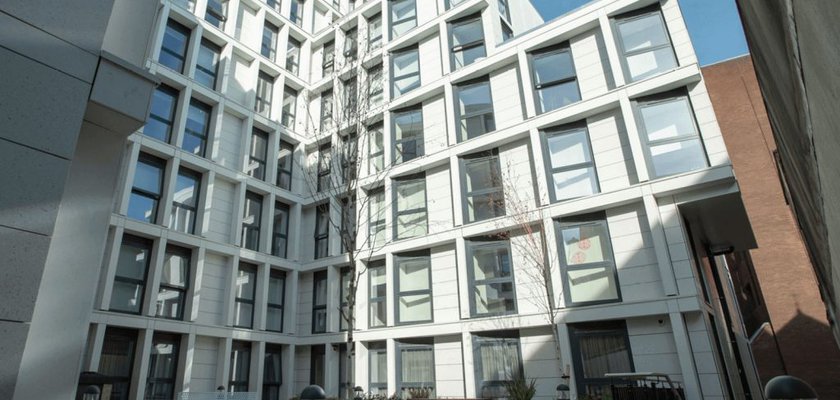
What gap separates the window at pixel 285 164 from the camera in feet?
51.5

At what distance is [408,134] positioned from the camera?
14438 mm

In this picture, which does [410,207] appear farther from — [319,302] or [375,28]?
[375,28]

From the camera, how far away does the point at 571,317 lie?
9.94 m

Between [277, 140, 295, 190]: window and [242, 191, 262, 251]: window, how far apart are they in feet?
3.88

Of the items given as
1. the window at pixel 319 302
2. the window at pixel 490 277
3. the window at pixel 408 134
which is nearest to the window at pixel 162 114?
the window at pixel 319 302

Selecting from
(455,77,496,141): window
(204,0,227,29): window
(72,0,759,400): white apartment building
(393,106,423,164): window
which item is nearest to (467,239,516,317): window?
(72,0,759,400): white apartment building

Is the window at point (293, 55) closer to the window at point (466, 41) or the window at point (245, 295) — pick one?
the window at point (466, 41)

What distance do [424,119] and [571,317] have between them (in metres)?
7.25

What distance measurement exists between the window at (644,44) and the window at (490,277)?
5165 mm

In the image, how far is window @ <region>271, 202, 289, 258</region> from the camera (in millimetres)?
14891

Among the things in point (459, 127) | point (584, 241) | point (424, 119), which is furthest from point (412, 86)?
point (584, 241)

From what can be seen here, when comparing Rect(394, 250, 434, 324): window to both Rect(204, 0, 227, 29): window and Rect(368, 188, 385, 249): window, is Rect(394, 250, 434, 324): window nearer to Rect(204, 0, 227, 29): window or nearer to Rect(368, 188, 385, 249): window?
Rect(368, 188, 385, 249): window

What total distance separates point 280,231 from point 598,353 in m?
10.3

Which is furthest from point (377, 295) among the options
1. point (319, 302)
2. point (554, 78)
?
point (554, 78)
